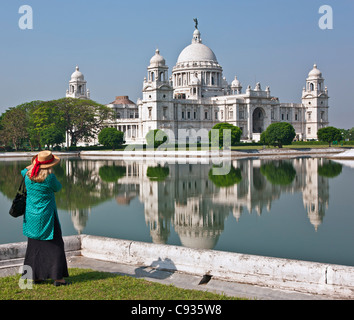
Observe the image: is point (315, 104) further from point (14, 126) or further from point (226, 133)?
point (14, 126)

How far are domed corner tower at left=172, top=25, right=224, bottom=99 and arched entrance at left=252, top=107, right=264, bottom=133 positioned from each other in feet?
28.7

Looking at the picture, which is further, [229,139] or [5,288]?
[229,139]

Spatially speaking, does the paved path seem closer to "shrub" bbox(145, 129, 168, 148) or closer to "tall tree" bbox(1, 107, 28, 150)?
"shrub" bbox(145, 129, 168, 148)

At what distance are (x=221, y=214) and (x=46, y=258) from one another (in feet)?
29.8

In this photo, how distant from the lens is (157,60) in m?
81.4

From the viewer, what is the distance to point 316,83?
104438 millimetres

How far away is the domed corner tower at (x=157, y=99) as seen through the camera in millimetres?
81812

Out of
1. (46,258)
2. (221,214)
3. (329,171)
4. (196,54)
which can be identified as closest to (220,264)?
(46,258)

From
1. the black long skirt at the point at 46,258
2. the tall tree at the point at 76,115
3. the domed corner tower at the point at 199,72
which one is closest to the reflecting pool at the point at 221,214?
the black long skirt at the point at 46,258

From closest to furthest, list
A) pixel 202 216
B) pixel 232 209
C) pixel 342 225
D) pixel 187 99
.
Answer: pixel 342 225
pixel 202 216
pixel 232 209
pixel 187 99

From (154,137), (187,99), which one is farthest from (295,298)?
(187,99)

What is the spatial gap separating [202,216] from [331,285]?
838 cm

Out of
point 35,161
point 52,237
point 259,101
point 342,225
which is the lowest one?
point 342,225

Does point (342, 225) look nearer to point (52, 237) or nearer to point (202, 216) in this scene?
point (202, 216)
